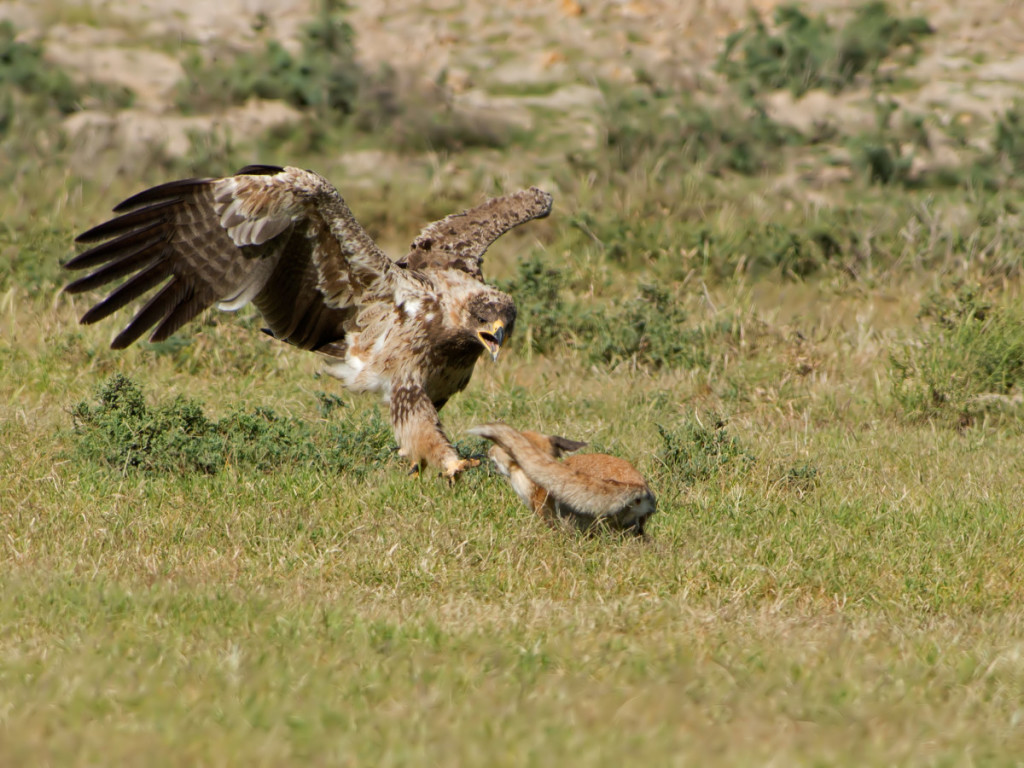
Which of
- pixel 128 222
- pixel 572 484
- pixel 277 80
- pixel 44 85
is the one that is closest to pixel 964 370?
pixel 572 484

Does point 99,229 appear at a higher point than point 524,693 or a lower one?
higher

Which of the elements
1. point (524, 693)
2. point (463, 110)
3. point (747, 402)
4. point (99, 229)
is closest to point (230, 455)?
point (99, 229)

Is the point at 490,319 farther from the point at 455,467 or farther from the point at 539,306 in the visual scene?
the point at 539,306

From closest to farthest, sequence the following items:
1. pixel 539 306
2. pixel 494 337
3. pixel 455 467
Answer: pixel 455 467 < pixel 494 337 < pixel 539 306

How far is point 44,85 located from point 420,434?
10.8m

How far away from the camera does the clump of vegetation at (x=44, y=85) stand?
15.4 metres

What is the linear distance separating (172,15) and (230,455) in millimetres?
13797

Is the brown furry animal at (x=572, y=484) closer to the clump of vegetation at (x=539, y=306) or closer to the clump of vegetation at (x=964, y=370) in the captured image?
the clump of vegetation at (x=964, y=370)

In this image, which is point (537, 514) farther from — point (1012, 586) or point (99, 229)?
point (99, 229)

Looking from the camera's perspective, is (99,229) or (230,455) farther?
(230,455)

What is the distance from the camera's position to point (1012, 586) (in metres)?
5.40

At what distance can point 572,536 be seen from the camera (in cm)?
572

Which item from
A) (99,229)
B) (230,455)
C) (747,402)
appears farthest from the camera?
(747,402)

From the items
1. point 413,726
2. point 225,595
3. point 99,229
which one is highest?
point 99,229
